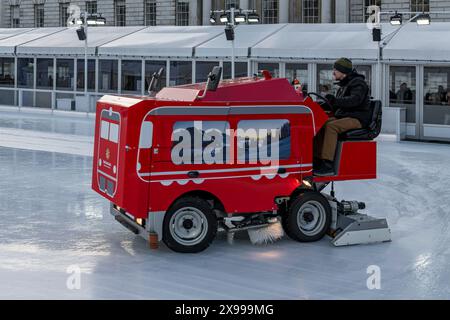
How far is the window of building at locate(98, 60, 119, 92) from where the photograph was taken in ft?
128

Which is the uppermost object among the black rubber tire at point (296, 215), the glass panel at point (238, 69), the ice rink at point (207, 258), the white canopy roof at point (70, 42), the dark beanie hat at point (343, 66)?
the white canopy roof at point (70, 42)

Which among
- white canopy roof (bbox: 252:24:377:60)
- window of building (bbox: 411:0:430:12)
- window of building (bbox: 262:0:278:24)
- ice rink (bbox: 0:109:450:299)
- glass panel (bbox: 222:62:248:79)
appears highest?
window of building (bbox: 262:0:278:24)

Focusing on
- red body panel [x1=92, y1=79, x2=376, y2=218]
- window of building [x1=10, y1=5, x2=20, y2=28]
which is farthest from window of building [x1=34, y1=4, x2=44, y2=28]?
red body panel [x1=92, y1=79, x2=376, y2=218]

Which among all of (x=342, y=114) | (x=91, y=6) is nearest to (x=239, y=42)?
(x=342, y=114)

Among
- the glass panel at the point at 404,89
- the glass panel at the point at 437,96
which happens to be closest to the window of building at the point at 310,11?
the glass panel at the point at 404,89

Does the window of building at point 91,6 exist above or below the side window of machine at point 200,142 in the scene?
above

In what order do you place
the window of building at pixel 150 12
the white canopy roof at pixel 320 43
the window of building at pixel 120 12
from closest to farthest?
the white canopy roof at pixel 320 43
the window of building at pixel 150 12
the window of building at pixel 120 12

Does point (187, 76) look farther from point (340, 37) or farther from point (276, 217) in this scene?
point (276, 217)

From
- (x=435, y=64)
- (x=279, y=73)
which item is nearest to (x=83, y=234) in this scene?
(x=435, y=64)

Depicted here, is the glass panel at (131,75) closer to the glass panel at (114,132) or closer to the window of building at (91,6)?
the window of building at (91,6)

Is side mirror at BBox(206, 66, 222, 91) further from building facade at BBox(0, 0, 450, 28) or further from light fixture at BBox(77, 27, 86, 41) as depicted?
building facade at BBox(0, 0, 450, 28)

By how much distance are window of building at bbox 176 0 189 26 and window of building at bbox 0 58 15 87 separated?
1221cm

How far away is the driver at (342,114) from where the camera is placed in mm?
10883

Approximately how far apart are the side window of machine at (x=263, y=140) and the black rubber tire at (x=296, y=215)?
59cm
